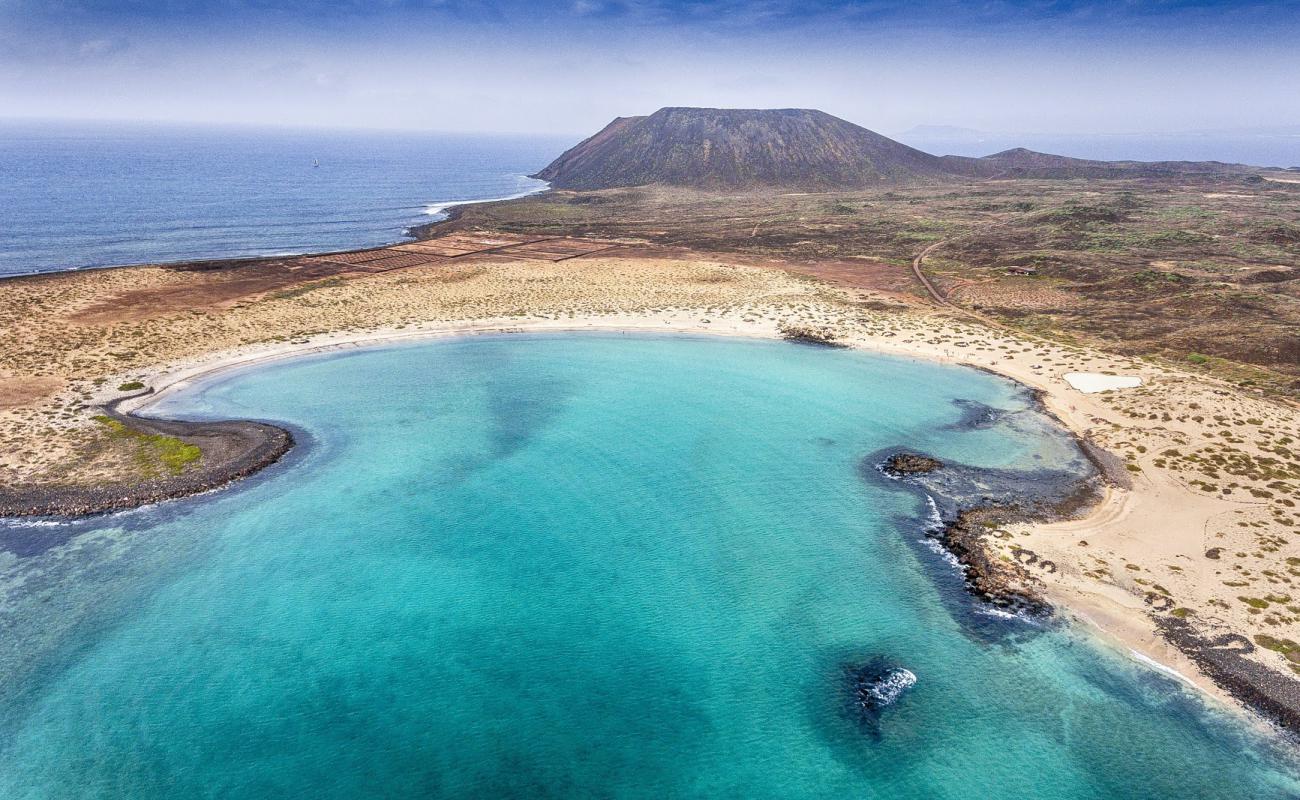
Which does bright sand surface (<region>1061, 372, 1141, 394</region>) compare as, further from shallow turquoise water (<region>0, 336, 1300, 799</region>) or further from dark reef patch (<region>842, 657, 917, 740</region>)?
dark reef patch (<region>842, 657, 917, 740</region>)

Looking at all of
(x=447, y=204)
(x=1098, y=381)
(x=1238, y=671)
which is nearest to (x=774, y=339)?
(x=1098, y=381)

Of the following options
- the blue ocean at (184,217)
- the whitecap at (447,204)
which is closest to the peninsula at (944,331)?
the whitecap at (447,204)

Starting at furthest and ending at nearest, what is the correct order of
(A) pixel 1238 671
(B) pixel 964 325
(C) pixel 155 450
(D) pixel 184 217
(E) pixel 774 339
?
1. (D) pixel 184 217
2. (B) pixel 964 325
3. (E) pixel 774 339
4. (C) pixel 155 450
5. (A) pixel 1238 671

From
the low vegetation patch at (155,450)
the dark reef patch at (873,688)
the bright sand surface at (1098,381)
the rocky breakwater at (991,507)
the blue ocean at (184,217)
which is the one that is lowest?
the dark reef patch at (873,688)

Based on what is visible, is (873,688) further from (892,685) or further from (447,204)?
(447,204)

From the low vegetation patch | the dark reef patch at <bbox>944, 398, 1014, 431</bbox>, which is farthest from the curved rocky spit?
the dark reef patch at <bbox>944, 398, 1014, 431</bbox>

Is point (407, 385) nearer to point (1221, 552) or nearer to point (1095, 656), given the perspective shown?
point (1095, 656)

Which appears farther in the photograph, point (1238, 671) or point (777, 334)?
point (777, 334)

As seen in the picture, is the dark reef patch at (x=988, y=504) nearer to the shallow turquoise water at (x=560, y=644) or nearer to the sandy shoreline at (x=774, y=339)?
the sandy shoreline at (x=774, y=339)
